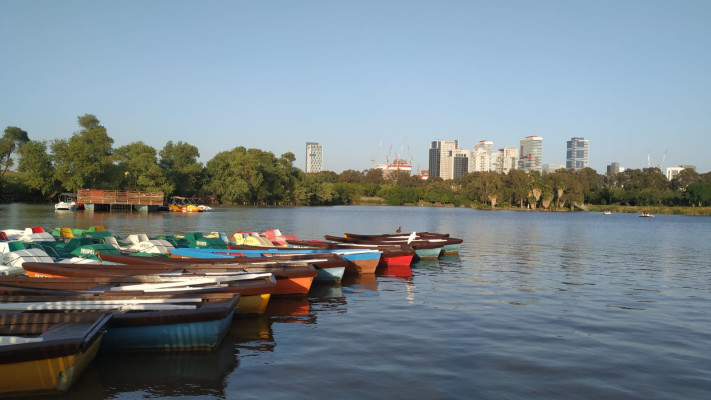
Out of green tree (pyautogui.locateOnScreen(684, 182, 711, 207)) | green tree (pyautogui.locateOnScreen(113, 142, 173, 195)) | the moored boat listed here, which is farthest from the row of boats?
green tree (pyautogui.locateOnScreen(684, 182, 711, 207))

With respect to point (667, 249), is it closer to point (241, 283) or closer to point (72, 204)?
point (241, 283)

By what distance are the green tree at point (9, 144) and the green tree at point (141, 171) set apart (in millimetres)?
31628

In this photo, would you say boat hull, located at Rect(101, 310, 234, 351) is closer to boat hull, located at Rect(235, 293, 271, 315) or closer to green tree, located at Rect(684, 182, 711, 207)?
boat hull, located at Rect(235, 293, 271, 315)

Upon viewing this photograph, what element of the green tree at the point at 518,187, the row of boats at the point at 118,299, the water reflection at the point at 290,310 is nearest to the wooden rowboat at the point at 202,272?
the row of boats at the point at 118,299

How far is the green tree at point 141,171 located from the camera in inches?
3753

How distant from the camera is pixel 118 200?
81000mm

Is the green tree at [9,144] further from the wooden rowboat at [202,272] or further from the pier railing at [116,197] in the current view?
the wooden rowboat at [202,272]

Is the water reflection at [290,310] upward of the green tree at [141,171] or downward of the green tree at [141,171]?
downward

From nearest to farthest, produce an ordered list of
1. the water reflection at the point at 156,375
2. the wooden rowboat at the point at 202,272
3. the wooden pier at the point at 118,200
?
1. the water reflection at the point at 156,375
2. the wooden rowboat at the point at 202,272
3. the wooden pier at the point at 118,200

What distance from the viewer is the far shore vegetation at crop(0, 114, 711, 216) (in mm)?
85625

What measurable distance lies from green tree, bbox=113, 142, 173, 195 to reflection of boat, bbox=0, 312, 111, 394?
9011 cm

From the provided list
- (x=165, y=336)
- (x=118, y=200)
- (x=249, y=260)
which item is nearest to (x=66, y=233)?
(x=249, y=260)

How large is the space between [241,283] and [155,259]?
4.57m

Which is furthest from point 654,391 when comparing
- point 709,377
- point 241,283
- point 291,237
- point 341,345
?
point 291,237
